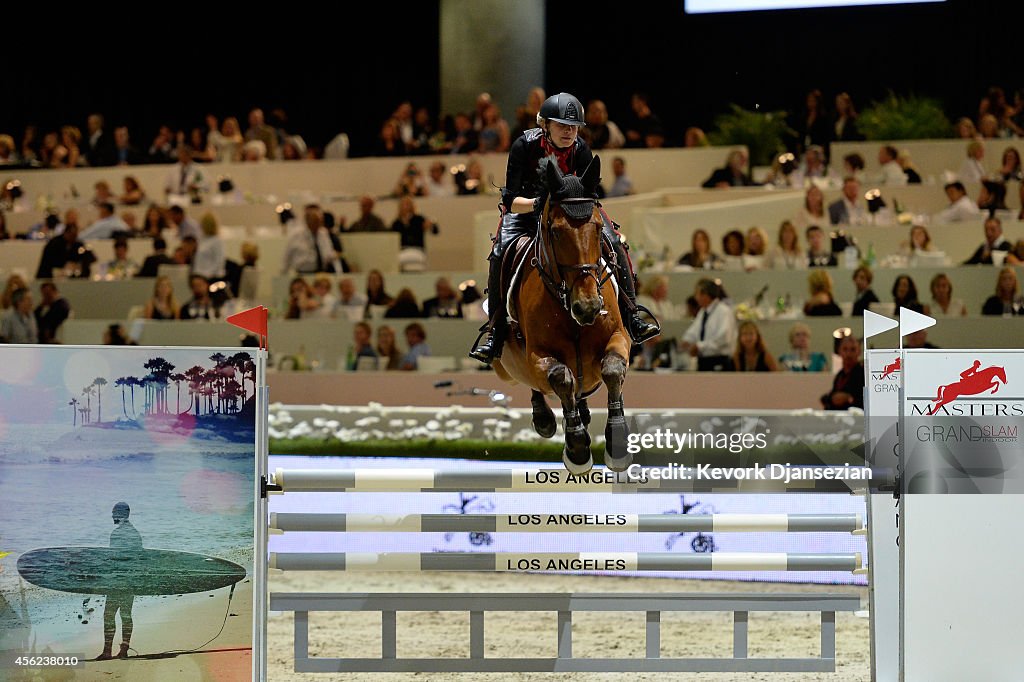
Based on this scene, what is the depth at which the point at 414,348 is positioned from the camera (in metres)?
8.87

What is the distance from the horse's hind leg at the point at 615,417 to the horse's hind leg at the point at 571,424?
0.39ft

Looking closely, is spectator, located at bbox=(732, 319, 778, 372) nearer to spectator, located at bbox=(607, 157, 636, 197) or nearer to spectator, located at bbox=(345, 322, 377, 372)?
spectator, located at bbox=(607, 157, 636, 197)

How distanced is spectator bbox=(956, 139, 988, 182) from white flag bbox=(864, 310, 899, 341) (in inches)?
250

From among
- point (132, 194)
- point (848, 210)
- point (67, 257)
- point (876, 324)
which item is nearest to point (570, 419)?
point (876, 324)

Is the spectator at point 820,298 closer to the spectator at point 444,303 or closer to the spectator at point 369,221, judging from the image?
the spectator at point 444,303

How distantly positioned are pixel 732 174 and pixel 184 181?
5194mm

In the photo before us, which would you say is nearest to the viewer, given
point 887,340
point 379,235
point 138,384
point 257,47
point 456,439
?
point 138,384

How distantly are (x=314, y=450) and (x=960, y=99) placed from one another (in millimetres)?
7927

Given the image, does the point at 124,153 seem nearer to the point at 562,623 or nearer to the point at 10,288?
the point at 10,288

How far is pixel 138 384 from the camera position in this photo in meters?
3.97

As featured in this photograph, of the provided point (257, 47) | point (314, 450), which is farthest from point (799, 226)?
point (257, 47)

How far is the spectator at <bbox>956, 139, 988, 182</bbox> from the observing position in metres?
10.1

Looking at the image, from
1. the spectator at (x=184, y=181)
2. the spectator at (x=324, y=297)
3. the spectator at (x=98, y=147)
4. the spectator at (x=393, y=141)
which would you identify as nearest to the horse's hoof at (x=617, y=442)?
the spectator at (x=324, y=297)

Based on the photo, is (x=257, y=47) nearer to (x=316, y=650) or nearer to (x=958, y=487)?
(x=316, y=650)
